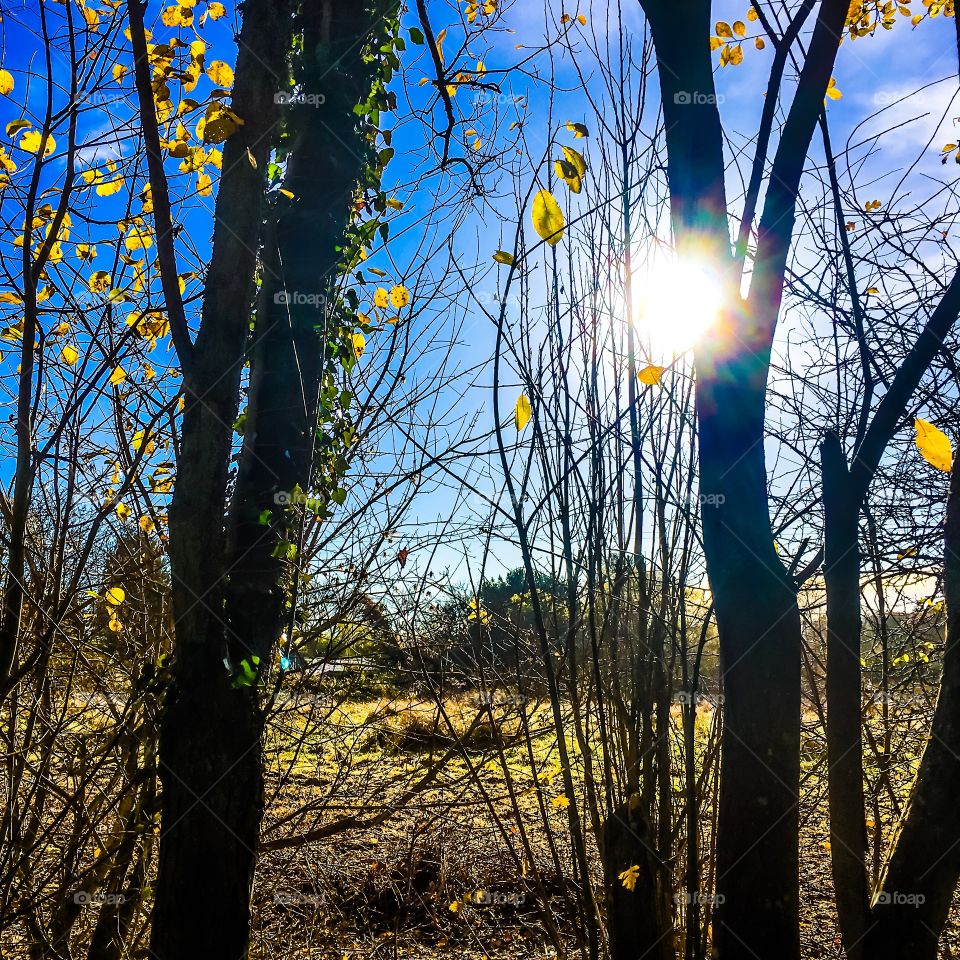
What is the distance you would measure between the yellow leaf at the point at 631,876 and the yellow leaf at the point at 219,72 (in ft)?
8.50

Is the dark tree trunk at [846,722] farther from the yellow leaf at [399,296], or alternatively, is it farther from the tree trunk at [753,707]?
the yellow leaf at [399,296]

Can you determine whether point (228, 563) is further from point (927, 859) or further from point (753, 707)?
point (927, 859)

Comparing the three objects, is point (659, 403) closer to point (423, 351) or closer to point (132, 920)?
point (423, 351)

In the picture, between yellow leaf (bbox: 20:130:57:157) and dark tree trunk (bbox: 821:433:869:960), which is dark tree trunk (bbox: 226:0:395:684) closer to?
yellow leaf (bbox: 20:130:57:157)

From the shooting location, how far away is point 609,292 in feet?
6.97

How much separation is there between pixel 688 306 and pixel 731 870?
950 mm

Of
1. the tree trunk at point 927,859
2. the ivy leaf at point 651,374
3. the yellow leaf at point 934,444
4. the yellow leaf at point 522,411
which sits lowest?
the tree trunk at point 927,859

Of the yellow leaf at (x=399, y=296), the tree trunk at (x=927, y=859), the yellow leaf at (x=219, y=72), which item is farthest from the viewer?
the yellow leaf at (x=399, y=296)

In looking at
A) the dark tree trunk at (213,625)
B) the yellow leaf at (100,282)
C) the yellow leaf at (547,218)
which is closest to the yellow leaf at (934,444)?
the yellow leaf at (547,218)

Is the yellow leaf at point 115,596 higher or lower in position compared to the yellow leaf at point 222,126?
lower

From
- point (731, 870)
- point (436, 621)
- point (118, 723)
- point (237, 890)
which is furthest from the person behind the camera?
point (436, 621)

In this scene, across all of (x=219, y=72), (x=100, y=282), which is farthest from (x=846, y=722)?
(x=100, y=282)

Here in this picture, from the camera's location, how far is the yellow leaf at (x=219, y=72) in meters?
2.22

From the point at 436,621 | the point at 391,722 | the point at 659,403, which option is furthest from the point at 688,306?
the point at 391,722
